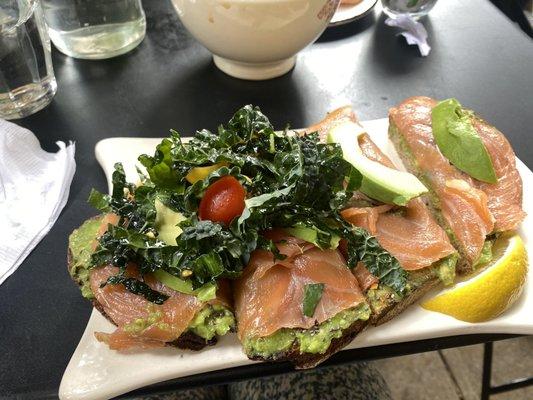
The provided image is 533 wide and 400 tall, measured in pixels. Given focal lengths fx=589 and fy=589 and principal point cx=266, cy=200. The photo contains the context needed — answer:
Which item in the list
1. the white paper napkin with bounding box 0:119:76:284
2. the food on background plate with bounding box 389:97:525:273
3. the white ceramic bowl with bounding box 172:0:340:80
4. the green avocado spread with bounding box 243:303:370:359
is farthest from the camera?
the white ceramic bowl with bounding box 172:0:340:80

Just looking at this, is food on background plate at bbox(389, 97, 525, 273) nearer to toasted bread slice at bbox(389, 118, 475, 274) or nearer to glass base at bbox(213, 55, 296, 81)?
toasted bread slice at bbox(389, 118, 475, 274)

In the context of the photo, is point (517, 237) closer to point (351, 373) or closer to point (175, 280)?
point (351, 373)

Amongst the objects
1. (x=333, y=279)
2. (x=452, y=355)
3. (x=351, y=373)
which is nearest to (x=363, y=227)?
(x=333, y=279)

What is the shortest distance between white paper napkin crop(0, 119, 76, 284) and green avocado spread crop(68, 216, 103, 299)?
237mm

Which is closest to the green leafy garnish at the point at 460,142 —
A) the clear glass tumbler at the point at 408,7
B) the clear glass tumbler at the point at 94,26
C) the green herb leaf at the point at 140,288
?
the green herb leaf at the point at 140,288

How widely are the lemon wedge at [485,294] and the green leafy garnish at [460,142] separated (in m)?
0.25

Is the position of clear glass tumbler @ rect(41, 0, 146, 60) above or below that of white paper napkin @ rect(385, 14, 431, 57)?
above

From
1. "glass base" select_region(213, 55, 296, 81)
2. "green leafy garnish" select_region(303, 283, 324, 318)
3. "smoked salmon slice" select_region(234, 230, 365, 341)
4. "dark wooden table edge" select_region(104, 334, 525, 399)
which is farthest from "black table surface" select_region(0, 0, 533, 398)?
"green leafy garnish" select_region(303, 283, 324, 318)

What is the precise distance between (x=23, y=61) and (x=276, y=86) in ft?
2.65

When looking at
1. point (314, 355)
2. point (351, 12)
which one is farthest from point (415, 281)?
point (351, 12)

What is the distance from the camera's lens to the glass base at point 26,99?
186 cm

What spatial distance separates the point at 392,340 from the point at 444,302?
0.14m

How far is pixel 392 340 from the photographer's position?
1196 mm

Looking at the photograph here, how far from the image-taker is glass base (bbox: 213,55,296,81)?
1.99m
